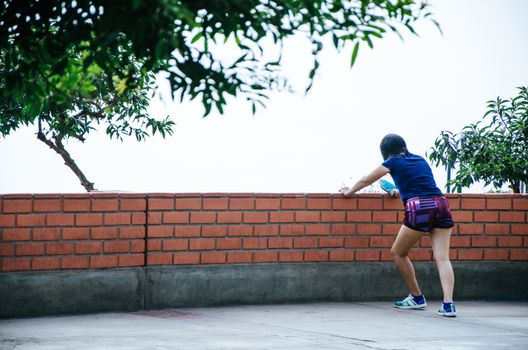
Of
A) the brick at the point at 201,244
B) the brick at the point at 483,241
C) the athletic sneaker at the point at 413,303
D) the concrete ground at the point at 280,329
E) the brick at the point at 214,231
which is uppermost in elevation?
the brick at the point at 214,231

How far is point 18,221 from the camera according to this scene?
22.0 ft

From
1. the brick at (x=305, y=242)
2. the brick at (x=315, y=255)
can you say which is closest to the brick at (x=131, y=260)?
the brick at (x=305, y=242)

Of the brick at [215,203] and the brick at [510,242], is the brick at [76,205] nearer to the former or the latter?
the brick at [215,203]

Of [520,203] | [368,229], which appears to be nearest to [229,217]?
[368,229]

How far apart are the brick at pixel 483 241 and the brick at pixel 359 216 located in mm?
1137

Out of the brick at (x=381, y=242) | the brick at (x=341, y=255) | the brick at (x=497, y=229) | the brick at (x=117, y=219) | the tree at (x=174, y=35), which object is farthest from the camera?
the brick at (x=497, y=229)

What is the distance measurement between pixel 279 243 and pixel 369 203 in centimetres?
96

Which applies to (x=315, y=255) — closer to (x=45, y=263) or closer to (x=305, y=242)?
(x=305, y=242)

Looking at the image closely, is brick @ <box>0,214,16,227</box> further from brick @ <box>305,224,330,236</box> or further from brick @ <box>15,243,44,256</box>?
brick @ <box>305,224,330,236</box>

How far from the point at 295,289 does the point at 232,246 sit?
74 centimetres

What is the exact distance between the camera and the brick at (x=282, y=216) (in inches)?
297

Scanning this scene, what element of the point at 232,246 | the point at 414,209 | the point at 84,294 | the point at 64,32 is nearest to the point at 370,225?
the point at 414,209

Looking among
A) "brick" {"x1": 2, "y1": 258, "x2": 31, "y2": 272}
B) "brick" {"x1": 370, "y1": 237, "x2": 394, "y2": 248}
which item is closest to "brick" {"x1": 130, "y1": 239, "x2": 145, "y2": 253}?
"brick" {"x1": 2, "y1": 258, "x2": 31, "y2": 272}

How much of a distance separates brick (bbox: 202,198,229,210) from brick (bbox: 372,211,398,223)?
1468 millimetres
